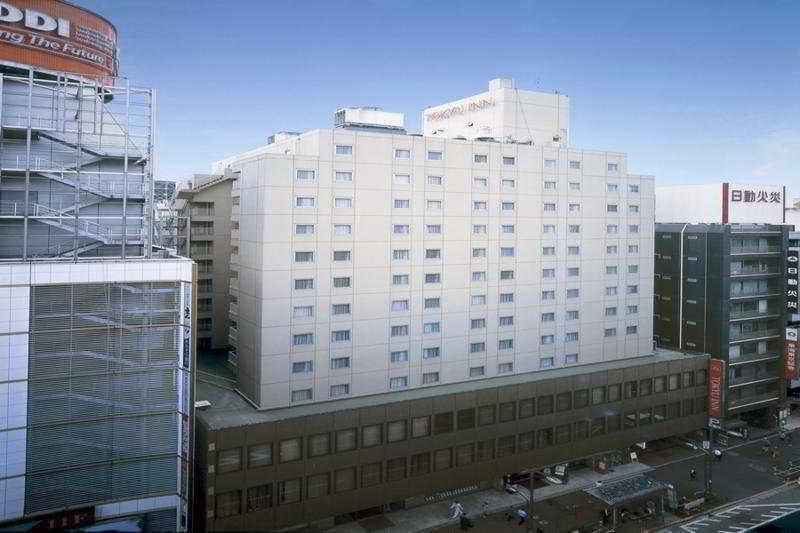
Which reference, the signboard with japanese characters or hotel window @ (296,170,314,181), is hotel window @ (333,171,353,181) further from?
the signboard with japanese characters

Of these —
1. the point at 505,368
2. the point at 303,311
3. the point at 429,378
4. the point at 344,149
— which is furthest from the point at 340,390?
the point at 344,149

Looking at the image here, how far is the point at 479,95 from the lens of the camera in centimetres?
6488

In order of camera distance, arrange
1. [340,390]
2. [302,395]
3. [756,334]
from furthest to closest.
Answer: [756,334] < [340,390] < [302,395]

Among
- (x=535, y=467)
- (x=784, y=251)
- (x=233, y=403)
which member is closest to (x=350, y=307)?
(x=233, y=403)

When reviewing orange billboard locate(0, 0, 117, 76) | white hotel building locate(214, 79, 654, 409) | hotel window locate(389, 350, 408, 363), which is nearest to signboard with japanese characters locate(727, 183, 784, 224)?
white hotel building locate(214, 79, 654, 409)

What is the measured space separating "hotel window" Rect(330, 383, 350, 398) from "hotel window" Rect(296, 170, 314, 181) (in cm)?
1700

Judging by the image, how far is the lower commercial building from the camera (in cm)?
4344

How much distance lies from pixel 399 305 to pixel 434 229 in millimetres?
7447

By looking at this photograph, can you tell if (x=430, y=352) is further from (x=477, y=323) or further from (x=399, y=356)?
(x=477, y=323)

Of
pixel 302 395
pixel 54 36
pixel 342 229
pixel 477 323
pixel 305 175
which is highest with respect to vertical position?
pixel 54 36

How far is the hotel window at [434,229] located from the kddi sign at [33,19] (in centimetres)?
3093

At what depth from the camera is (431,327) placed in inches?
2132

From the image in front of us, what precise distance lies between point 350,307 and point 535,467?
23036 mm

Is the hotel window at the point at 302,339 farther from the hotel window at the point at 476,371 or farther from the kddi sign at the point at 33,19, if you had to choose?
the kddi sign at the point at 33,19
